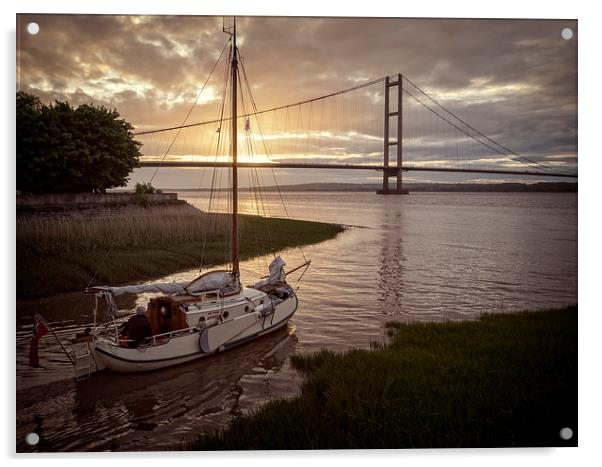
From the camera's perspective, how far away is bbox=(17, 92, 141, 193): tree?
5.20m

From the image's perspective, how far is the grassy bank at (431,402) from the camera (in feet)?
14.7

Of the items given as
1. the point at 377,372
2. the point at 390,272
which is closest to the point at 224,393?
the point at 377,372

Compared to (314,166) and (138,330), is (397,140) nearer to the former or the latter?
(314,166)

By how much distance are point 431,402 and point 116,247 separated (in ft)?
29.1

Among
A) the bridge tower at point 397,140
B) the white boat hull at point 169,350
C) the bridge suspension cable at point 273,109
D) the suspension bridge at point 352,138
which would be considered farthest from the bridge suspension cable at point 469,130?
the white boat hull at point 169,350

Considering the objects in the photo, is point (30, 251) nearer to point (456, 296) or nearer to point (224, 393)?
point (224, 393)

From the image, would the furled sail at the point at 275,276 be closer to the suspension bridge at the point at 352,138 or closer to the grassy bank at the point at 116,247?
the suspension bridge at the point at 352,138

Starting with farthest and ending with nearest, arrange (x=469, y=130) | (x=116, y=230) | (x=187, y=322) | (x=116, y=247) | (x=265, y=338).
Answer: (x=116, y=247) < (x=116, y=230) < (x=265, y=338) < (x=469, y=130) < (x=187, y=322)

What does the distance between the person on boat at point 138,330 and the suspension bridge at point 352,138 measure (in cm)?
260

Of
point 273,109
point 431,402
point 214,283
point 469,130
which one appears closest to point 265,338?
point 214,283

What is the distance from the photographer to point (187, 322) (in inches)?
239

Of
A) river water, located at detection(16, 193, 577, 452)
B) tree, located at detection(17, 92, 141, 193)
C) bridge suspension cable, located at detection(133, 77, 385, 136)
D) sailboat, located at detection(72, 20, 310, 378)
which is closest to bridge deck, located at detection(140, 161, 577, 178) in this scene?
sailboat, located at detection(72, 20, 310, 378)

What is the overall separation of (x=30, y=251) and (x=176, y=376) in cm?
264
